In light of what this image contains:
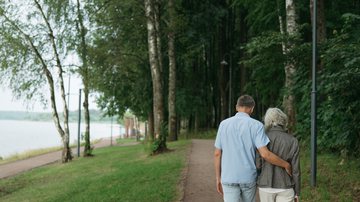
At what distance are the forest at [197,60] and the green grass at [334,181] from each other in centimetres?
41

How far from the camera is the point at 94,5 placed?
73.9 feet

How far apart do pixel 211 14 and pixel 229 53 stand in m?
3.91

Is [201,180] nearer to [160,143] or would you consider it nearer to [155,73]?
[160,143]

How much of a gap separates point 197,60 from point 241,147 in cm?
2818

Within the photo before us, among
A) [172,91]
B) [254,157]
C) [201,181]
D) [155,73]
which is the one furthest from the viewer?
[172,91]

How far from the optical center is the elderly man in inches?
188

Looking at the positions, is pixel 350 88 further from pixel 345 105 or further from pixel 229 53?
pixel 229 53

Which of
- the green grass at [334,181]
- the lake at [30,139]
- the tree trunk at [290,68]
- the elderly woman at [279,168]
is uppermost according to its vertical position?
the tree trunk at [290,68]

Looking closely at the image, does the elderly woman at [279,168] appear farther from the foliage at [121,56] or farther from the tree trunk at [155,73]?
the foliage at [121,56]

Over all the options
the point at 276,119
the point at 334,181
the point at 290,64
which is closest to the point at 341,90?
the point at 334,181

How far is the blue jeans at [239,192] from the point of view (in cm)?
490

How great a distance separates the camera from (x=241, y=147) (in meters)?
4.82

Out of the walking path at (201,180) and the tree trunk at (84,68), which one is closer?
A: the walking path at (201,180)

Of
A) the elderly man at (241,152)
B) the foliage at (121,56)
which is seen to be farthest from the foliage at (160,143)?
the elderly man at (241,152)
